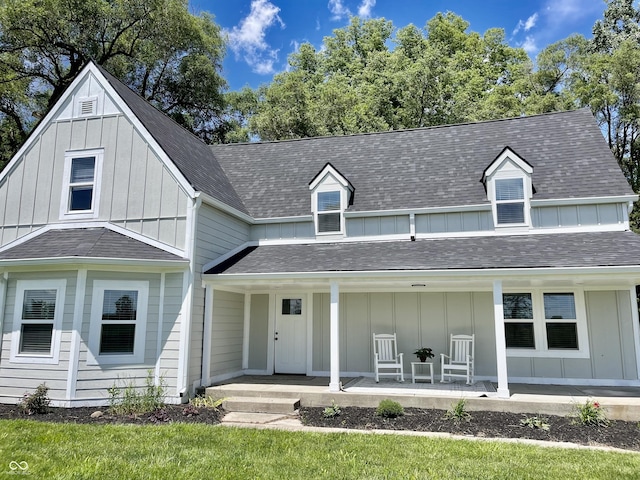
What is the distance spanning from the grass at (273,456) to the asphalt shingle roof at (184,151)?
18.2ft

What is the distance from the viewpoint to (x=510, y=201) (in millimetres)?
11094

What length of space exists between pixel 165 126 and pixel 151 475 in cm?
964

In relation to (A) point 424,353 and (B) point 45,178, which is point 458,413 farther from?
(B) point 45,178

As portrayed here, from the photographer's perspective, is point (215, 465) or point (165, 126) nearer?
point (215, 465)

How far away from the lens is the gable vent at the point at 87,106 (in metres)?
11.1

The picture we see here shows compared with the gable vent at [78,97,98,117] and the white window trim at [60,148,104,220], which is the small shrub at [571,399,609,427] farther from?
the gable vent at [78,97,98,117]

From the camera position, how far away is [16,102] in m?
22.3

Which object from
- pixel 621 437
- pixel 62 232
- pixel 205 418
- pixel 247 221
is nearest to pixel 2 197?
pixel 62 232

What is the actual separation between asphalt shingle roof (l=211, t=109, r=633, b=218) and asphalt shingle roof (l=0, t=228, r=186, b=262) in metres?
3.88

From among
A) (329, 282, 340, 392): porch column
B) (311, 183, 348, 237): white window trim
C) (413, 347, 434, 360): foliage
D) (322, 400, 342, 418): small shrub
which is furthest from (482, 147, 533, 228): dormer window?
(322, 400, 342, 418): small shrub

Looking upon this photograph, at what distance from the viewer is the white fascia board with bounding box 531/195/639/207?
10.3 m

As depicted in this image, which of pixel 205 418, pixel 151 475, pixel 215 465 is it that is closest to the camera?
pixel 151 475

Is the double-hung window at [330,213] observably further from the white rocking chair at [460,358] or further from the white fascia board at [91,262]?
the white rocking chair at [460,358]

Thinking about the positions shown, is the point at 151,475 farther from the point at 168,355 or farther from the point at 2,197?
the point at 2,197
